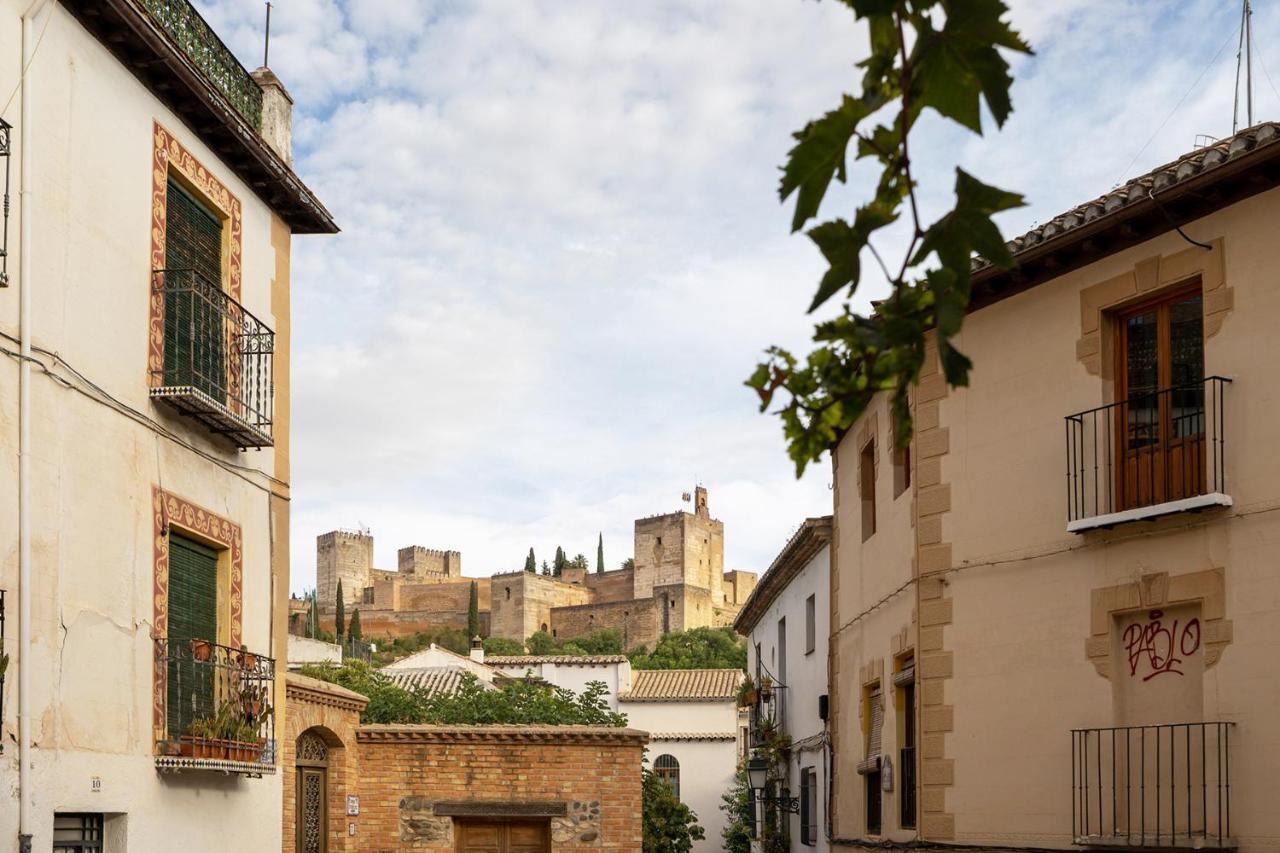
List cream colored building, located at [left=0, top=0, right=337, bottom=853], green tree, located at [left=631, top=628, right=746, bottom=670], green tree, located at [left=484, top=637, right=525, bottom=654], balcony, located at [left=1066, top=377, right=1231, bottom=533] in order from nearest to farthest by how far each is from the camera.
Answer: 1. cream colored building, located at [left=0, top=0, right=337, bottom=853]
2. balcony, located at [left=1066, top=377, right=1231, bottom=533]
3. green tree, located at [left=631, top=628, right=746, bottom=670]
4. green tree, located at [left=484, top=637, right=525, bottom=654]

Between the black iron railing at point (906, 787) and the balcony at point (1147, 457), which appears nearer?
the balcony at point (1147, 457)

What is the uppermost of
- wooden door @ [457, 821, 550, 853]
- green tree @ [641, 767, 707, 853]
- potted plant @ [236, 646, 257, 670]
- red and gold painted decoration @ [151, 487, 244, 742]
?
red and gold painted decoration @ [151, 487, 244, 742]

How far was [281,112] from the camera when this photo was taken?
1319 cm

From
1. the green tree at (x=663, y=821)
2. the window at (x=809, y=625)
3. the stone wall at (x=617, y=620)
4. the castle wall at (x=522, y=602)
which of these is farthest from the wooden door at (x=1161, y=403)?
the castle wall at (x=522, y=602)

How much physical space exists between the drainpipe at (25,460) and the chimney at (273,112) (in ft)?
11.7

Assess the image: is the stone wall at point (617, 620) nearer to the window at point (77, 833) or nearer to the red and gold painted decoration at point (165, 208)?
the red and gold painted decoration at point (165, 208)

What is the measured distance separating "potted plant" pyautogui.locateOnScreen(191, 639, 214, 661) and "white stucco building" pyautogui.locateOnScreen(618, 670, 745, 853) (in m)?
31.9

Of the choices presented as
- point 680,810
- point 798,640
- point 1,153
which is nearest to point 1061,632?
point 1,153

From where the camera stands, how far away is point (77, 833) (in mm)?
9797

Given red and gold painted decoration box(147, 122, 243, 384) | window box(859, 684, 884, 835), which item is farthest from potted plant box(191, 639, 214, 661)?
window box(859, 684, 884, 835)

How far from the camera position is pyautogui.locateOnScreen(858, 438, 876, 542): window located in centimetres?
1563

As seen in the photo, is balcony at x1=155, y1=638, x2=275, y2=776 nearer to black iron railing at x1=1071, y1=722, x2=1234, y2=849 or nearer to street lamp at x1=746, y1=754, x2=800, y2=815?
black iron railing at x1=1071, y1=722, x2=1234, y2=849

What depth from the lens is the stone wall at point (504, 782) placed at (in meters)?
19.2

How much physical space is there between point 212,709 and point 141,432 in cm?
201
